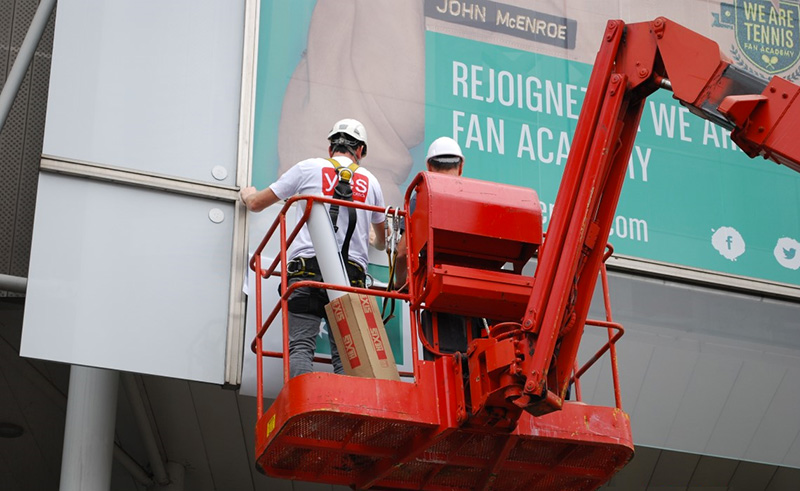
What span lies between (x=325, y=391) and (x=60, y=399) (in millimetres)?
6786

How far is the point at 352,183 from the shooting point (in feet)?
34.9

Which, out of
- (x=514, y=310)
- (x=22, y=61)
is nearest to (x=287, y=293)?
(x=514, y=310)

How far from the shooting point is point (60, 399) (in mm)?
14648

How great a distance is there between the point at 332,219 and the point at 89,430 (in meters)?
3.20

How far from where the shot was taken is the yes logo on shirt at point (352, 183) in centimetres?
1055

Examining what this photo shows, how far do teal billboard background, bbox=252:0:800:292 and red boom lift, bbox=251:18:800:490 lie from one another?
3.07 metres

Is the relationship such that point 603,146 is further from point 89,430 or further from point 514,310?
point 89,430

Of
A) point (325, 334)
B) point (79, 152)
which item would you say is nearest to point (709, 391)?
point (325, 334)

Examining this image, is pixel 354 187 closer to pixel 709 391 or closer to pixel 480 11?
pixel 480 11

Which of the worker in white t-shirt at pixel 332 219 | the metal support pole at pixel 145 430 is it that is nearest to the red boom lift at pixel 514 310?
the worker in white t-shirt at pixel 332 219

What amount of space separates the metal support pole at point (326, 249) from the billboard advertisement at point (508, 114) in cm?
212

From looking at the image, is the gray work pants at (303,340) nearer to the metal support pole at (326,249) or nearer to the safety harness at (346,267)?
the safety harness at (346,267)

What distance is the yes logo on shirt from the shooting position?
34.6ft

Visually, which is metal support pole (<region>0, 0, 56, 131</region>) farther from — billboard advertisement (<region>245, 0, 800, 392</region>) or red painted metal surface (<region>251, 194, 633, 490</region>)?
red painted metal surface (<region>251, 194, 633, 490</region>)
